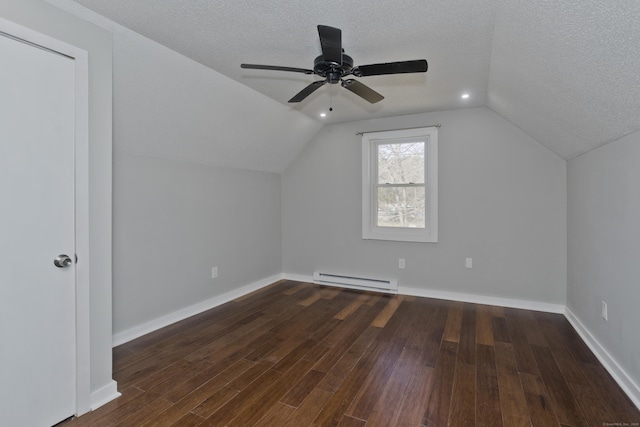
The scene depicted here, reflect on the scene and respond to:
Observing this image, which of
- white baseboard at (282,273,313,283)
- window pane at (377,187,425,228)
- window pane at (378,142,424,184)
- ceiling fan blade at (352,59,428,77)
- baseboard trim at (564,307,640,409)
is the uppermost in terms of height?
ceiling fan blade at (352,59,428,77)

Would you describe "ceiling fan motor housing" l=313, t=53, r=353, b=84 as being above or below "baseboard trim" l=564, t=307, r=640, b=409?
above

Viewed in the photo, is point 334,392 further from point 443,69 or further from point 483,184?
point 483,184

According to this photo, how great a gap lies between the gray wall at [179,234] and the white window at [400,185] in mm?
1580

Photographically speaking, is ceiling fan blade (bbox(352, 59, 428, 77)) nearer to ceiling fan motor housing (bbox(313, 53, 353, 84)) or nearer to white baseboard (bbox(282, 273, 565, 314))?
ceiling fan motor housing (bbox(313, 53, 353, 84))

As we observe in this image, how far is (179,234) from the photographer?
3.46 m

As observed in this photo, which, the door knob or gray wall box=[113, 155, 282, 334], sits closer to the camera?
the door knob

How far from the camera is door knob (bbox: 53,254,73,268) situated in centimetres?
184

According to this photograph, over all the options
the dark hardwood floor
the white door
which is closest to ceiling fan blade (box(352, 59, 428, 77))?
the white door

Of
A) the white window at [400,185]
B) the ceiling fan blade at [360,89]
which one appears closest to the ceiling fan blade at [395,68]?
the ceiling fan blade at [360,89]

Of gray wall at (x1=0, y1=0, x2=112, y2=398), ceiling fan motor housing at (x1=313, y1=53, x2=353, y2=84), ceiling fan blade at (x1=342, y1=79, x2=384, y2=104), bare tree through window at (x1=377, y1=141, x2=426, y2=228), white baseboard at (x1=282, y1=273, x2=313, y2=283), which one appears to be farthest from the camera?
white baseboard at (x1=282, y1=273, x2=313, y2=283)

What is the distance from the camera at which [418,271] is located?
14.0ft

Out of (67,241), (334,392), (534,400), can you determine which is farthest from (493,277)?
(67,241)

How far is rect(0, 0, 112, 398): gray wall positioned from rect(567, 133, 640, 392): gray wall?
3377 millimetres

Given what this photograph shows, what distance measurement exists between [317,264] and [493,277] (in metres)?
2.39
